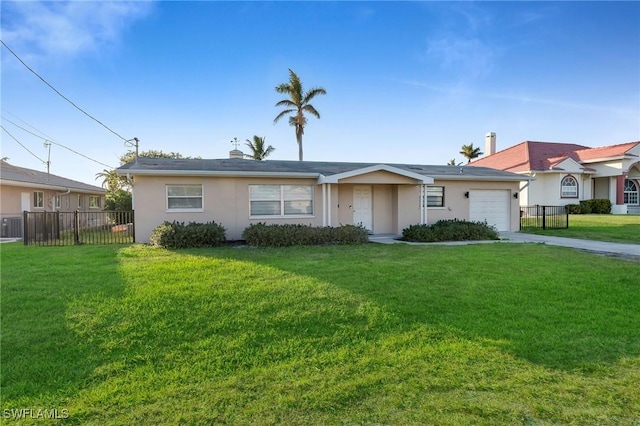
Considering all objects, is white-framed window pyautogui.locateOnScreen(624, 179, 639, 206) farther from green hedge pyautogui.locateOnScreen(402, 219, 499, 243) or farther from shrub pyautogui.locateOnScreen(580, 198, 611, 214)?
green hedge pyautogui.locateOnScreen(402, 219, 499, 243)

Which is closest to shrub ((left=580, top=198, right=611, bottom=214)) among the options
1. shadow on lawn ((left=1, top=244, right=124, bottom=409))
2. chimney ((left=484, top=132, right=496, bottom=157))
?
chimney ((left=484, top=132, right=496, bottom=157))

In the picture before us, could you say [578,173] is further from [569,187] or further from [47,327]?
[47,327]

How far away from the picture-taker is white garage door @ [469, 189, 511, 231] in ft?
53.0

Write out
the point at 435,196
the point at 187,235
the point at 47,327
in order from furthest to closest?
the point at 435,196 < the point at 187,235 < the point at 47,327

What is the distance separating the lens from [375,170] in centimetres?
1372

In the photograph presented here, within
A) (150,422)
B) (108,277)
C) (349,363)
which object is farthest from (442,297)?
(108,277)

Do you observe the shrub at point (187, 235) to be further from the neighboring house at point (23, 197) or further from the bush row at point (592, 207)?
the bush row at point (592, 207)

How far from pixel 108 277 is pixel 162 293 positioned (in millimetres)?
1859

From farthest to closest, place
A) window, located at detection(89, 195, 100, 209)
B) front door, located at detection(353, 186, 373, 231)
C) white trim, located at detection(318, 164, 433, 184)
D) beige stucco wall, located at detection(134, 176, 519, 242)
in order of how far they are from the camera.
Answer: window, located at detection(89, 195, 100, 209) → front door, located at detection(353, 186, 373, 231) → white trim, located at detection(318, 164, 433, 184) → beige stucco wall, located at detection(134, 176, 519, 242)

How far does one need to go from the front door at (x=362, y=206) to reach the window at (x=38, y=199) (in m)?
17.6

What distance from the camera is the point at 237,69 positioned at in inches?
572

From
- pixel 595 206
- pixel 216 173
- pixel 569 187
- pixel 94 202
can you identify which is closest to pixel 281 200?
pixel 216 173

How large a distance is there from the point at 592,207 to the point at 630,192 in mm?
6337

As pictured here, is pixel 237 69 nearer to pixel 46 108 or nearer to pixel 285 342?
pixel 46 108
